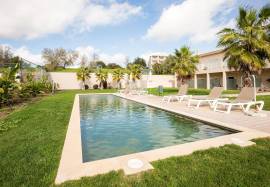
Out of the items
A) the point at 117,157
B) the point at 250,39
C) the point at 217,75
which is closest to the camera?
the point at 117,157

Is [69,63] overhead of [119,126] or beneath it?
overhead

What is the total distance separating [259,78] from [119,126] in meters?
26.6

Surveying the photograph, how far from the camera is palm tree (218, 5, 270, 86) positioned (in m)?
12.2

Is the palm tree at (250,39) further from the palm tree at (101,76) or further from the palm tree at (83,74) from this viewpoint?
the palm tree at (83,74)

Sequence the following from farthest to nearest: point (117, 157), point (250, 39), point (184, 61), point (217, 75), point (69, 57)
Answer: point (69, 57) → point (217, 75) → point (184, 61) → point (250, 39) → point (117, 157)

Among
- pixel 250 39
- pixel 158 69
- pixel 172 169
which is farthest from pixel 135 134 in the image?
pixel 158 69

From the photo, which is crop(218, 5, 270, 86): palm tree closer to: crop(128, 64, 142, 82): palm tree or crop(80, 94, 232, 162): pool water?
crop(80, 94, 232, 162): pool water

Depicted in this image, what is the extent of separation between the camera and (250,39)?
40.6 ft

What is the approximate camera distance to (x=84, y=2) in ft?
53.3

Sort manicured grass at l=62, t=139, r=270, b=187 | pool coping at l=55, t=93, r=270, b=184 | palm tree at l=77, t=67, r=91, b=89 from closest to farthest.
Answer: manicured grass at l=62, t=139, r=270, b=187 < pool coping at l=55, t=93, r=270, b=184 < palm tree at l=77, t=67, r=91, b=89

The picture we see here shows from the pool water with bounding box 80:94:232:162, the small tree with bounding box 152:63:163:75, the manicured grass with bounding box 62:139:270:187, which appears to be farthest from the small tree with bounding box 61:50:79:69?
the manicured grass with bounding box 62:139:270:187

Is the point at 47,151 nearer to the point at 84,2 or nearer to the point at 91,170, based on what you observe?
the point at 91,170

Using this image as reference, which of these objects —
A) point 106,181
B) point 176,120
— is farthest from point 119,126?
point 106,181

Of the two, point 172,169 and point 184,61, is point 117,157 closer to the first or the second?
point 172,169
